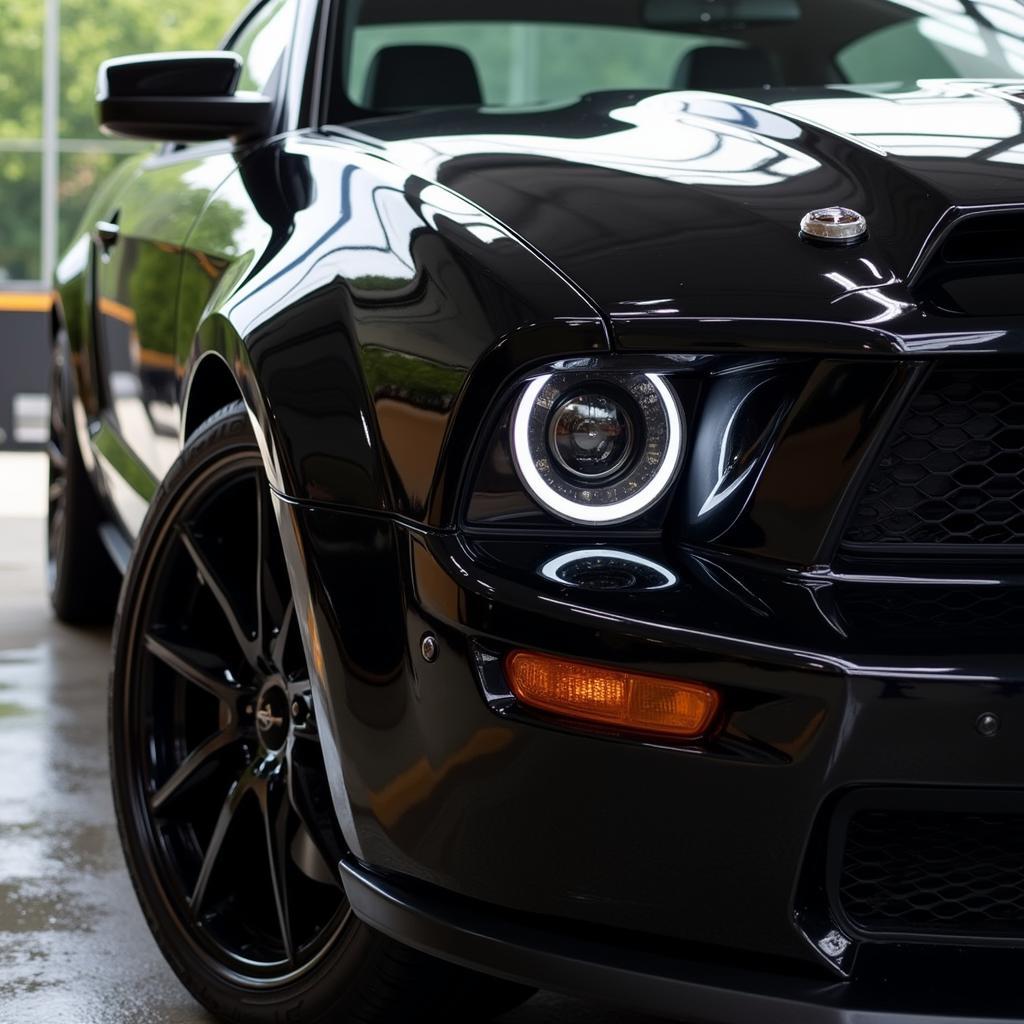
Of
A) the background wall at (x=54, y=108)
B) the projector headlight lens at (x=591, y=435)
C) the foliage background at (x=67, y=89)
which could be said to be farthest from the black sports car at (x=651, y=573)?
the foliage background at (x=67, y=89)

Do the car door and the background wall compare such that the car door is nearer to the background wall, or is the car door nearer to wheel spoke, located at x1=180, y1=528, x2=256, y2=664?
wheel spoke, located at x1=180, y1=528, x2=256, y2=664

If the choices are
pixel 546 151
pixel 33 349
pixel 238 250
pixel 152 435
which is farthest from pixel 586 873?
pixel 33 349

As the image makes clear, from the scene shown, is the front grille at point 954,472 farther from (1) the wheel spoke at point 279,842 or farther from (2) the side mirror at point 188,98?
(2) the side mirror at point 188,98

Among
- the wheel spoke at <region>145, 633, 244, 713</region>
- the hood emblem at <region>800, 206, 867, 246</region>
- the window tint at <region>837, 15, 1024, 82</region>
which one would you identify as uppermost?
the window tint at <region>837, 15, 1024, 82</region>

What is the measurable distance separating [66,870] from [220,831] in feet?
2.57

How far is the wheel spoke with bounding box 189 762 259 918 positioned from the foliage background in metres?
12.0

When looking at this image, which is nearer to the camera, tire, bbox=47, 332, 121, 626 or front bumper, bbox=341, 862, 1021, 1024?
front bumper, bbox=341, 862, 1021, 1024

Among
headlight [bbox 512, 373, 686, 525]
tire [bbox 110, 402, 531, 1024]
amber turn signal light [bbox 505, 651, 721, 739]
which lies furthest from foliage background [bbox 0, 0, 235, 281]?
amber turn signal light [bbox 505, 651, 721, 739]

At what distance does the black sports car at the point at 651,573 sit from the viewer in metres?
1.46

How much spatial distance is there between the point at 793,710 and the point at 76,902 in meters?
1.54

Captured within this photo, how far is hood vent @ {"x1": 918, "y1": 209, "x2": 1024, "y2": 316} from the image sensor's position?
153 centimetres

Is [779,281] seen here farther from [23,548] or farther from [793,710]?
[23,548]

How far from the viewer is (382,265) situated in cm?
179

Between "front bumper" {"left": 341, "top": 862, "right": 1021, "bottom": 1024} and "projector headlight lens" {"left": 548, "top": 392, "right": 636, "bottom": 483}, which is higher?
"projector headlight lens" {"left": 548, "top": 392, "right": 636, "bottom": 483}
